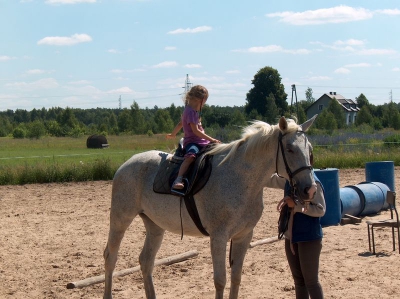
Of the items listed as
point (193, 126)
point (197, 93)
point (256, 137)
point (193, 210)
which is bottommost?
point (193, 210)

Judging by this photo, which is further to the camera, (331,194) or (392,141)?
(392,141)

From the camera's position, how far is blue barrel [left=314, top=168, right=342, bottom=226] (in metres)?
9.26

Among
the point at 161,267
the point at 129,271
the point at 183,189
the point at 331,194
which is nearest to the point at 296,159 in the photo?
the point at 183,189

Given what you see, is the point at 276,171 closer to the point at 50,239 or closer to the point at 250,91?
the point at 50,239

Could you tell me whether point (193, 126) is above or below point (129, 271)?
above

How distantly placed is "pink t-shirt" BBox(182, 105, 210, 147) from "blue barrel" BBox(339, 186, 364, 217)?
17.8 ft

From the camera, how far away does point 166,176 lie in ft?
17.4

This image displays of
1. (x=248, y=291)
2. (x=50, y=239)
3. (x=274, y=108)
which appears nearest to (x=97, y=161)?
(x=50, y=239)

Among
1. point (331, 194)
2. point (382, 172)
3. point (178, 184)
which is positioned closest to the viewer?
point (178, 184)

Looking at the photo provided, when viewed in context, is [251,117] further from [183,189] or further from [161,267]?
[183,189]

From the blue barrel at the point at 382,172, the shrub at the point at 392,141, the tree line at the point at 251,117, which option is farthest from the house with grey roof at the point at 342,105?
the blue barrel at the point at 382,172

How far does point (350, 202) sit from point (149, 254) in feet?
17.9

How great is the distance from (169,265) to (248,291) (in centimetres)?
149

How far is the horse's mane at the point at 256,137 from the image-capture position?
461 centimetres
